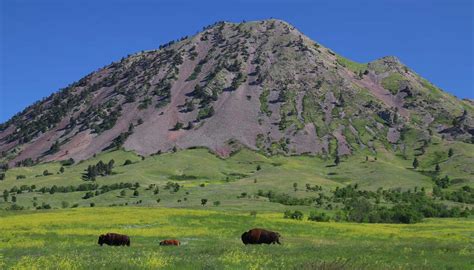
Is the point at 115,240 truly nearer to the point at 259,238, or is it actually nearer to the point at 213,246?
the point at 213,246

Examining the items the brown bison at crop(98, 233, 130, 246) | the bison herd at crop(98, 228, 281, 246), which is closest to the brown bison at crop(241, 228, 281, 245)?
the bison herd at crop(98, 228, 281, 246)

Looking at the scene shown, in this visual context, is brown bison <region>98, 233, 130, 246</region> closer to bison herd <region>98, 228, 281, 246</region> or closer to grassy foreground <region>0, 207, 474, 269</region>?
bison herd <region>98, 228, 281, 246</region>

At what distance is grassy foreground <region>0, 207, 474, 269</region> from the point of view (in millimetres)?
27844

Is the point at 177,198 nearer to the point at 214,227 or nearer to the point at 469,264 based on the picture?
the point at 214,227

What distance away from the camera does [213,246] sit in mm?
39969

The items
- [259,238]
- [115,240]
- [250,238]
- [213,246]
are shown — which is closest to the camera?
[213,246]

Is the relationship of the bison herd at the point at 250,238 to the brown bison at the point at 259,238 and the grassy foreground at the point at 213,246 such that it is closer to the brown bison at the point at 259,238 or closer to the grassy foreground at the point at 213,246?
the brown bison at the point at 259,238

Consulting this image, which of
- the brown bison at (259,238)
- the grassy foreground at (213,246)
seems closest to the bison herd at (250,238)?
the brown bison at (259,238)

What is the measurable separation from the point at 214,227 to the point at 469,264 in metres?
39.8

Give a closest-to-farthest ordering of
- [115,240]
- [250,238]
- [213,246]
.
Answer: [213,246] → [115,240] → [250,238]

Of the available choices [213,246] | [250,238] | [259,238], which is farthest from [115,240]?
[259,238]

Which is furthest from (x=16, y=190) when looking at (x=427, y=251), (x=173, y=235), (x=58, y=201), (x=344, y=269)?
(x=344, y=269)

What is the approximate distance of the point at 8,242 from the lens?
1822 inches

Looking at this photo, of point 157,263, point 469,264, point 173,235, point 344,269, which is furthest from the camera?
point 173,235
